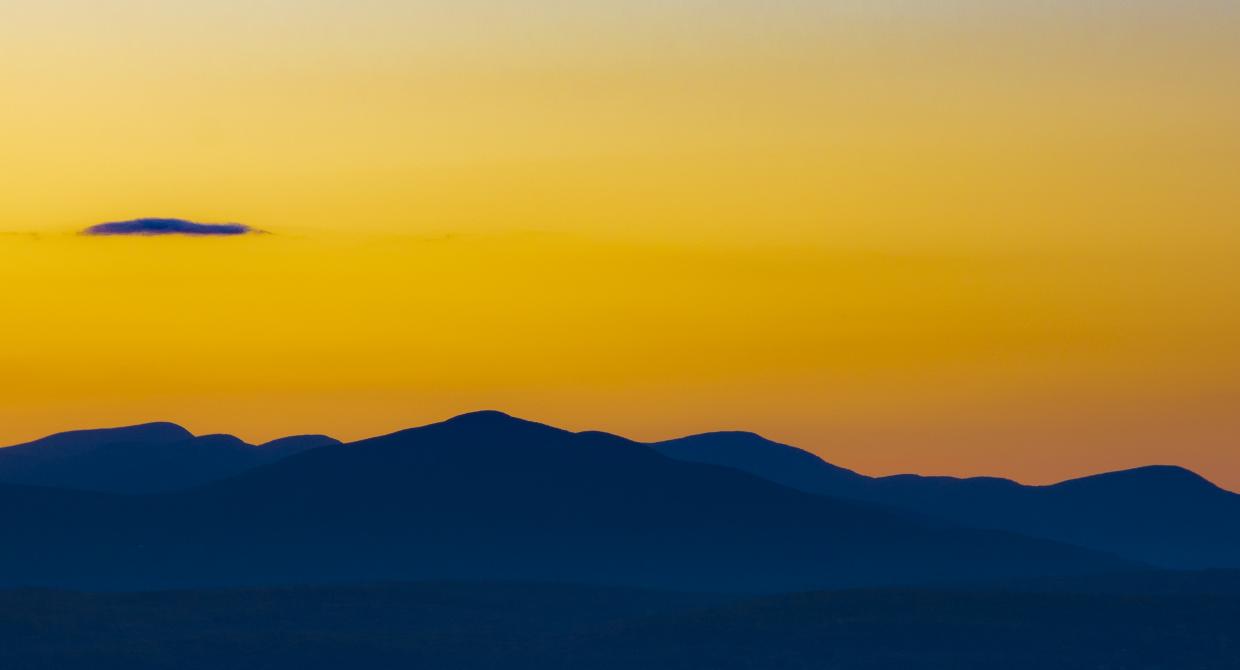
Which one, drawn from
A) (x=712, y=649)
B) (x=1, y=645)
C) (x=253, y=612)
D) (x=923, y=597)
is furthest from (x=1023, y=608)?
Answer: (x=1, y=645)

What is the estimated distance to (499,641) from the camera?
508ft

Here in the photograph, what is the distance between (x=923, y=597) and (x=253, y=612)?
157 ft

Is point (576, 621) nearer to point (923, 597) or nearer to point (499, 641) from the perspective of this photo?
point (499, 641)

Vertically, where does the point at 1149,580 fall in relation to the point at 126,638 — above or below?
above

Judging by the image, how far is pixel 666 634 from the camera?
148 meters

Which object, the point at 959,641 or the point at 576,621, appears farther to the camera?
the point at 576,621

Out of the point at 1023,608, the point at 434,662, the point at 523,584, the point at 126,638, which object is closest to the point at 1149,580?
the point at 1023,608

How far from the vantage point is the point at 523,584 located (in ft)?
639

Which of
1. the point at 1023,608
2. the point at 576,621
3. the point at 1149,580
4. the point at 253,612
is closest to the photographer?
the point at 1023,608

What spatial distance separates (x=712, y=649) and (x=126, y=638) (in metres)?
37.7

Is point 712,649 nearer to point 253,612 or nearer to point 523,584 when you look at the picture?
point 253,612

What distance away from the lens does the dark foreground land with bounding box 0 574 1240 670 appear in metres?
138

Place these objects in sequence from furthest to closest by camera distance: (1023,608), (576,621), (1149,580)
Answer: (1149,580) → (576,621) → (1023,608)

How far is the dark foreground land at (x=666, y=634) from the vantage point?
13825 cm
